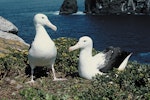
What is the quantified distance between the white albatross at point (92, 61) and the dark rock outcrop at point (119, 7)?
396ft

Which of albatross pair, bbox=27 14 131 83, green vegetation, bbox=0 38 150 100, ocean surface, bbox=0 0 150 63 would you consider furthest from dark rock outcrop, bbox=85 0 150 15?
albatross pair, bbox=27 14 131 83

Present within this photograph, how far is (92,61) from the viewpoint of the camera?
1102cm

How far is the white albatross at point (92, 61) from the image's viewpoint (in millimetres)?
10780

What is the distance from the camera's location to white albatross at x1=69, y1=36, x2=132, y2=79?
10.8m

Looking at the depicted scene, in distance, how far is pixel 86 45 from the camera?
11.0m

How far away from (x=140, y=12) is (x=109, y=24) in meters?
25.4

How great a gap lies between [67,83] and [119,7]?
12589cm

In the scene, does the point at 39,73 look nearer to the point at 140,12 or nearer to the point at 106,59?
the point at 106,59

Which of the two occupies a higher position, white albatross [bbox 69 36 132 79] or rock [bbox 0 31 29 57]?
white albatross [bbox 69 36 132 79]

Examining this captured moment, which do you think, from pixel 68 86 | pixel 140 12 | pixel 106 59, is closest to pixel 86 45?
pixel 106 59

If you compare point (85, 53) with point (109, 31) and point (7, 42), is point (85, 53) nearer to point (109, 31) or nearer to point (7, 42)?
point (7, 42)

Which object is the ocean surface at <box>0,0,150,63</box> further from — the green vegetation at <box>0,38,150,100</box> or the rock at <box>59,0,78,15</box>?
the green vegetation at <box>0,38,150,100</box>

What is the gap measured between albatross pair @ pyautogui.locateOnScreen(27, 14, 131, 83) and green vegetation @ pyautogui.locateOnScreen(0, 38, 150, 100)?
1.03ft

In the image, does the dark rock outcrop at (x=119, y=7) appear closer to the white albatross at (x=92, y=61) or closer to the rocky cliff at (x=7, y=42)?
the rocky cliff at (x=7, y=42)
